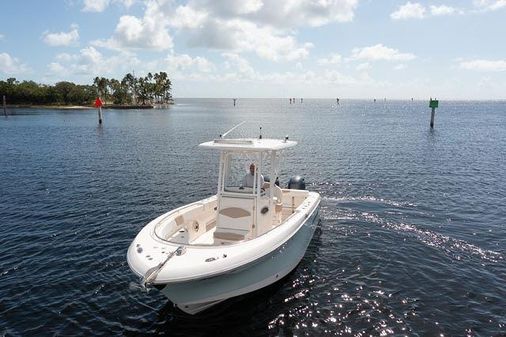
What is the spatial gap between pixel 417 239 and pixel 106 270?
11.6 meters

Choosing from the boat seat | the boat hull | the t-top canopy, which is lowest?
the boat hull

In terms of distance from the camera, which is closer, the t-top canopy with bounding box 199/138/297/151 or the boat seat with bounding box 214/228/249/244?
the t-top canopy with bounding box 199/138/297/151

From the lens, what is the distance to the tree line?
447 ft

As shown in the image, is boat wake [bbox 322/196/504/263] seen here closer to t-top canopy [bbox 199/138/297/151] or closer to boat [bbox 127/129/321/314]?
boat [bbox 127/129/321/314]

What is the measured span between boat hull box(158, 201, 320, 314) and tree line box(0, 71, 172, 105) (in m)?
141

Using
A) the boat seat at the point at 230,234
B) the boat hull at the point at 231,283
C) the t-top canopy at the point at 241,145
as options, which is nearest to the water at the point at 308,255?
the boat hull at the point at 231,283

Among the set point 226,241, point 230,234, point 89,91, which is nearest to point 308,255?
point 230,234

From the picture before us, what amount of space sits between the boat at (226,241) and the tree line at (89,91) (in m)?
139

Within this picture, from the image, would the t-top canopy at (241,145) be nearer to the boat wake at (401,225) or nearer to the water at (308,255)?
the water at (308,255)

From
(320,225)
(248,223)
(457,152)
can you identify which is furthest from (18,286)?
(457,152)

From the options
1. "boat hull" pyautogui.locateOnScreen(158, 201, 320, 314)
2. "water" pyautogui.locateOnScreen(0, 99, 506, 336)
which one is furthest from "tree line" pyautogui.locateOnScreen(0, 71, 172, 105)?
"boat hull" pyautogui.locateOnScreen(158, 201, 320, 314)

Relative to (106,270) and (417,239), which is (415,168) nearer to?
(417,239)

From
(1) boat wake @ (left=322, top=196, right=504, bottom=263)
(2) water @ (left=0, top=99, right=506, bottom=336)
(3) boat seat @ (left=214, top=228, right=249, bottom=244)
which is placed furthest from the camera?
(1) boat wake @ (left=322, top=196, right=504, bottom=263)

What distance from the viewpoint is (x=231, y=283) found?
9.92m
